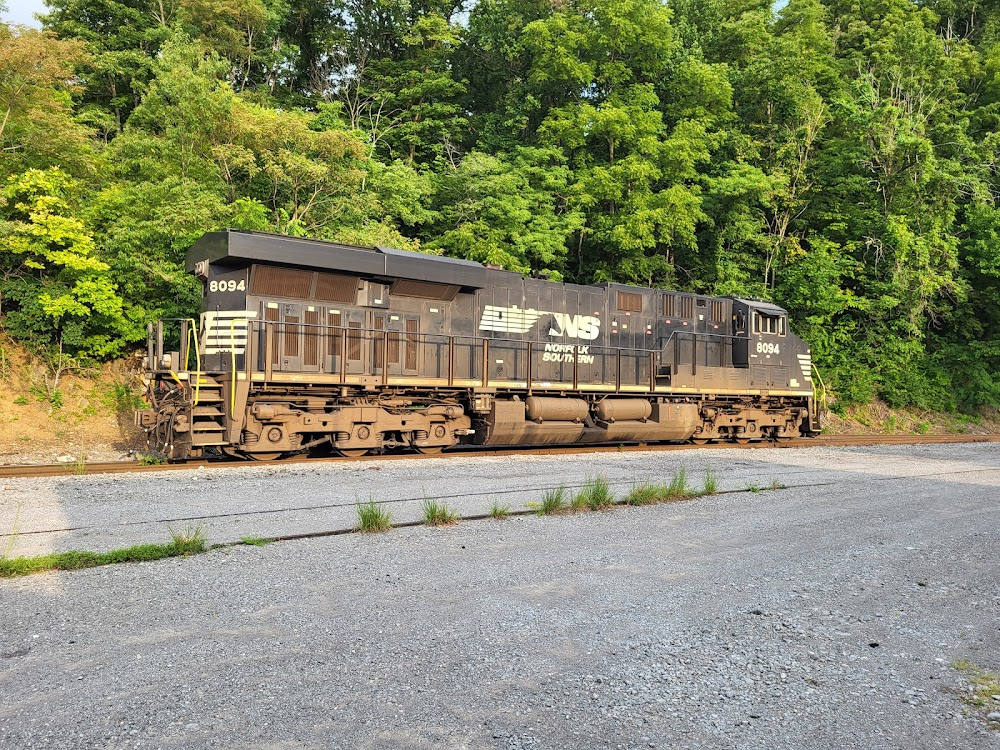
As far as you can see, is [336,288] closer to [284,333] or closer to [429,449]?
[284,333]

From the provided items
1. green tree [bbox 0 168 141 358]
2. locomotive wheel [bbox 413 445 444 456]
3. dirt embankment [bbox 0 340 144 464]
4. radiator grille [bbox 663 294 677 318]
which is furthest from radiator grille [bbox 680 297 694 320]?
green tree [bbox 0 168 141 358]

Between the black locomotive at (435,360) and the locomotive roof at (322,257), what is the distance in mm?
26

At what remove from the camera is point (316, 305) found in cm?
1159

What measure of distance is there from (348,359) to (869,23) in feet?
109

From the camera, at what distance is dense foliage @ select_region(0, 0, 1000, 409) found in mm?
16594

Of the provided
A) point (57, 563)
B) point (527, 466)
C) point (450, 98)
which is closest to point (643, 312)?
point (527, 466)

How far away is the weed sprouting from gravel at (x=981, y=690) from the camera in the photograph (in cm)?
287

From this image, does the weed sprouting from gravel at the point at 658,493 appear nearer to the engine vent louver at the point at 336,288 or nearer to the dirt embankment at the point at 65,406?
the engine vent louver at the point at 336,288

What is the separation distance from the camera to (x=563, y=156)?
24062 millimetres

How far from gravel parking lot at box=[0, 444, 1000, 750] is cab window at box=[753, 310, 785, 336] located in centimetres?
989

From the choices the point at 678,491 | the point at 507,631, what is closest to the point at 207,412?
the point at 678,491

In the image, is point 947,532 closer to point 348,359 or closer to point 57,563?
point 57,563

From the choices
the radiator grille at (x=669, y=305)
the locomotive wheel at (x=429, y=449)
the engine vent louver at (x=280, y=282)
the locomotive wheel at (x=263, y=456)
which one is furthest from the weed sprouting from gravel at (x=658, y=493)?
the radiator grille at (x=669, y=305)

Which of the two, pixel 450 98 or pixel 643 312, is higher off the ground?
pixel 450 98
